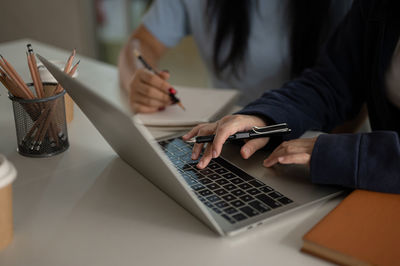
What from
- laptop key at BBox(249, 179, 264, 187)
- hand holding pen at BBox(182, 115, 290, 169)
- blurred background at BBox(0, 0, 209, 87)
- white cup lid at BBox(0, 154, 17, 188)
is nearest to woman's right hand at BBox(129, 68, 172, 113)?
hand holding pen at BBox(182, 115, 290, 169)

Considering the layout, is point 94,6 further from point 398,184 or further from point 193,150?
point 398,184

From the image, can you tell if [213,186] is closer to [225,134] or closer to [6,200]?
[225,134]

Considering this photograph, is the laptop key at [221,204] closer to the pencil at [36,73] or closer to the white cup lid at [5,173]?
the white cup lid at [5,173]

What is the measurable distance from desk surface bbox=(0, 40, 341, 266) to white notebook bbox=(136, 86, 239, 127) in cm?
19

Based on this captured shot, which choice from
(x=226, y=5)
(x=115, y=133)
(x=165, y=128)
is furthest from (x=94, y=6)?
(x=115, y=133)

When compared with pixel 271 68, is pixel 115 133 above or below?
above

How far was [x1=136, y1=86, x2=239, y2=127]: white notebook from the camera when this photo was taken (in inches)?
37.9

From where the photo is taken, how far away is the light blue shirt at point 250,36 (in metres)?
1.44

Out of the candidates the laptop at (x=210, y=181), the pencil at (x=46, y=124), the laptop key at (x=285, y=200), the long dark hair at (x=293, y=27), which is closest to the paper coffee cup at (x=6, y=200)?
the laptop at (x=210, y=181)

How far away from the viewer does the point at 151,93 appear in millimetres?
1050

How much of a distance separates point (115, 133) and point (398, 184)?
1.41ft

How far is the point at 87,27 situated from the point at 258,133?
9.97 feet

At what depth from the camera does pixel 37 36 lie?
3660 millimetres

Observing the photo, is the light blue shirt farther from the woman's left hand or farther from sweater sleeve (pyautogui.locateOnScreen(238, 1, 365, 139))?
the woman's left hand
